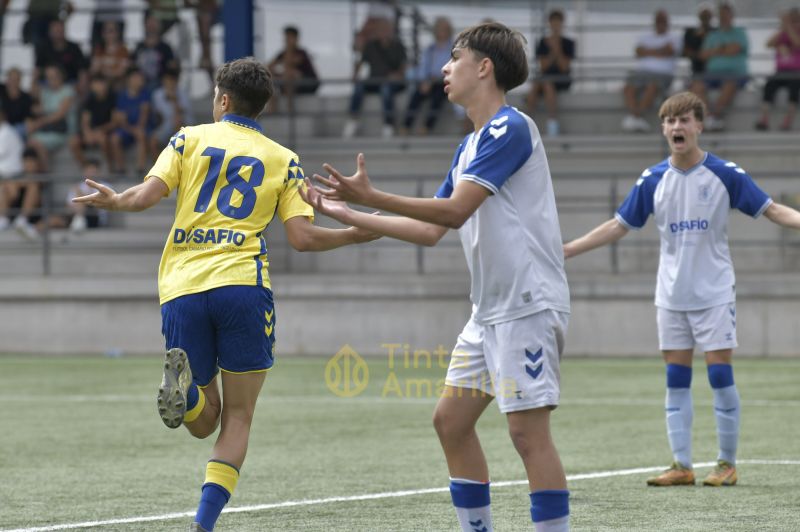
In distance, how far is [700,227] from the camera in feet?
26.1

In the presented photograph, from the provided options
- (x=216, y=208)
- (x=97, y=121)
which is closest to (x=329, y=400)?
(x=216, y=208)

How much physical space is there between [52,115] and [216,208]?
619 inches

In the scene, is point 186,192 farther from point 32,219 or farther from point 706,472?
point 32,219

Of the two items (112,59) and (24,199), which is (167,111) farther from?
(24,199)

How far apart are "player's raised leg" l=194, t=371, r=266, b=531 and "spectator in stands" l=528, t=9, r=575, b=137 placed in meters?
14.4

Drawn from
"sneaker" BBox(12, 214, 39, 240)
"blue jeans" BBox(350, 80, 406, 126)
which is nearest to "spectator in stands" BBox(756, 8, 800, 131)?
"blue jeans" BBox(350, 80, 406, 126)

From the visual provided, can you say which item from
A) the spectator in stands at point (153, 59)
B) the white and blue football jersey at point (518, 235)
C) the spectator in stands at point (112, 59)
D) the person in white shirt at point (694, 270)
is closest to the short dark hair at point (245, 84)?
the white and blue football jersey at point (518, 235)

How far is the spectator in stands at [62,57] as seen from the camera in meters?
21.2

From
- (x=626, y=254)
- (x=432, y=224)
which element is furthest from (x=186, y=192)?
(x=626, y=254)

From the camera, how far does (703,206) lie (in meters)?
7.93

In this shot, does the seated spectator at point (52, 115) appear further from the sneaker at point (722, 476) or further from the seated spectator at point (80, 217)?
the sneaker at point (722, 476)

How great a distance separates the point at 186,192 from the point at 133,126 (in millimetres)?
14788

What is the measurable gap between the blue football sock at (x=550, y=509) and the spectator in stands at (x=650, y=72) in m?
15.1

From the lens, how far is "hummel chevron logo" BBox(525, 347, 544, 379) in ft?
16.3
